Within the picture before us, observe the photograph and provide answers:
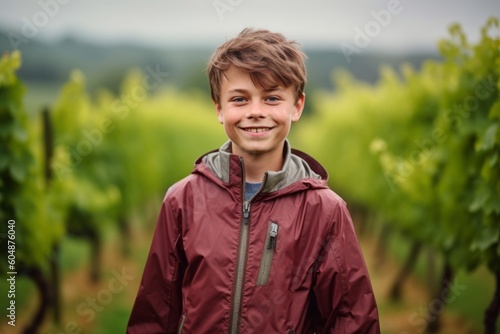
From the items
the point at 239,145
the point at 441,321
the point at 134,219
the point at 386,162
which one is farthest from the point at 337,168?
the point at 239,145

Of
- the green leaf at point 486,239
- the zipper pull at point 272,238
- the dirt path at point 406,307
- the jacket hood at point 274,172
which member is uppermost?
the jacket hood at point 274,172

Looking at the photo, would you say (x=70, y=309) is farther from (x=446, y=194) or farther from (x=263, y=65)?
(x=263, y=65)

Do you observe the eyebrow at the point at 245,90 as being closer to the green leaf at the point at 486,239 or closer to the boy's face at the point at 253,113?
the boy's face at the point at 253,113

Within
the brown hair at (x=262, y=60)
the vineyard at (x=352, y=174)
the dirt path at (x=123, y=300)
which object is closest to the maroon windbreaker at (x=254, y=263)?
the brown hair at (x=262, y=60)

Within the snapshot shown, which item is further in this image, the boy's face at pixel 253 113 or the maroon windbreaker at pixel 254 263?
the boy's face at pixel 253 113

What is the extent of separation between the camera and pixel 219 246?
7.59 ft

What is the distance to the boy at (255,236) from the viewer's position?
2.27 meters

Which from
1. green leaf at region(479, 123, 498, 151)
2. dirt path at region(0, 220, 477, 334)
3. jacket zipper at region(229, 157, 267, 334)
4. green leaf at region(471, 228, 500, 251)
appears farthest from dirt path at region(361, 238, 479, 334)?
jacket zipper at region(229, 157, 267, 334)

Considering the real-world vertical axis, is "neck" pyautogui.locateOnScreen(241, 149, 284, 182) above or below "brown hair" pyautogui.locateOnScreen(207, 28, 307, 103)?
below

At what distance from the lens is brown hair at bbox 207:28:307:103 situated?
235 cm

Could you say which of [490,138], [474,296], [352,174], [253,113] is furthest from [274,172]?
[352,174]

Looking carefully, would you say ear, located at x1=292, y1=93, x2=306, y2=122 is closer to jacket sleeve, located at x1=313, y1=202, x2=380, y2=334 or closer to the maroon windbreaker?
the maroon windbreaker

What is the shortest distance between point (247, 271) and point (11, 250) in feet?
12.9

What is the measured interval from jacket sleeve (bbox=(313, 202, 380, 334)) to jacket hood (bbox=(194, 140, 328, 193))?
23 centimetres
